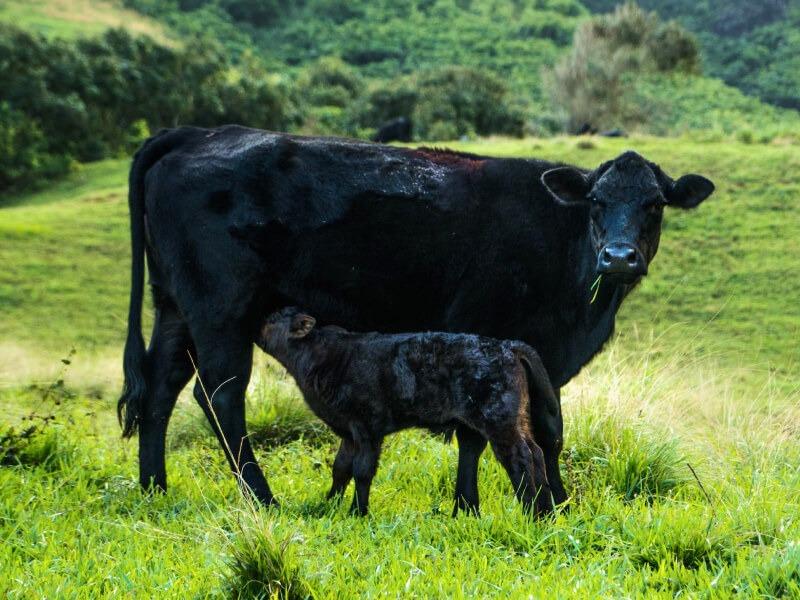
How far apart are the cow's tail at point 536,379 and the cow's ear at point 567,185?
4.09 ft

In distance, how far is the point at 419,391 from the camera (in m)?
6.07

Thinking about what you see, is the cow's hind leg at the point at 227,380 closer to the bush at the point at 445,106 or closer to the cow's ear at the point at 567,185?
the cow's ear at the point at 567,185

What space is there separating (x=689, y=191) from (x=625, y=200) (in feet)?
1.96

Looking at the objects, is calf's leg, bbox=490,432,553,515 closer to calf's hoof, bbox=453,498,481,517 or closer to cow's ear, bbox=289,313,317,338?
calf's hoof, bbox=453,498,481,517

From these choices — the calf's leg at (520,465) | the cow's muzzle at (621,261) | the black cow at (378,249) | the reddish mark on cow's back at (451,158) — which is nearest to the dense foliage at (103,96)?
the black cow at (378,249)

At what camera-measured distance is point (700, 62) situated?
5041 cm

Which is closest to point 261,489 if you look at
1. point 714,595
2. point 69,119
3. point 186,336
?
point 186,336

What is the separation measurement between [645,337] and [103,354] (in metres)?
7.37

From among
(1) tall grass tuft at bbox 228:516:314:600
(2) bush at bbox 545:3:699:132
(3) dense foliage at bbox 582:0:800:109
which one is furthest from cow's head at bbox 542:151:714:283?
(3) dense foliage at bbox 582:0:800:109

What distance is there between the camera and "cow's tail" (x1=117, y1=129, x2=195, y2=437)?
24.4ft

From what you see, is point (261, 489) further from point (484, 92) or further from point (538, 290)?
point (484, 92)

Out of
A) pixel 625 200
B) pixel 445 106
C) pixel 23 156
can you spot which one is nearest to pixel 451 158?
pixel 625 200

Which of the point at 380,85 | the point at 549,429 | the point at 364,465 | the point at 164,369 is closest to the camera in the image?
the point at 364,465

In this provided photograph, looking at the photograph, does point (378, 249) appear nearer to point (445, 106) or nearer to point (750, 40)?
point (445, 106)
